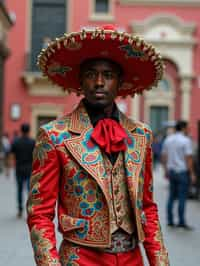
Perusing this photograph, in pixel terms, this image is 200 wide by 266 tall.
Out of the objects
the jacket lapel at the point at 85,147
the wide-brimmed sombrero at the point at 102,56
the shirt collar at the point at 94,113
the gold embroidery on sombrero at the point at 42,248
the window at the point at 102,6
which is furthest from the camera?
the window at the point at 102,6

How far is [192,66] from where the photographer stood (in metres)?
28.9

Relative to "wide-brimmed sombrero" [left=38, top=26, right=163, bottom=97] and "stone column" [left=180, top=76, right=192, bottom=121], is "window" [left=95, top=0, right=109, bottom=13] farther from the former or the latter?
"wide-brimmed sombrero" [left=38, top=26, right=163, bottom=97]

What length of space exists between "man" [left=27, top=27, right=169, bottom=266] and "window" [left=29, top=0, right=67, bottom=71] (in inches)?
1055

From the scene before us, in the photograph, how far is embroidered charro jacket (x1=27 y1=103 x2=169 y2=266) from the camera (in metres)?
2.44

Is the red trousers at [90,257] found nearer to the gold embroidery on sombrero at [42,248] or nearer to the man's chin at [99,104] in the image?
the gold embroidery on sombrero at [42,248]

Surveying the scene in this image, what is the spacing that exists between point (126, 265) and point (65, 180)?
0.45m

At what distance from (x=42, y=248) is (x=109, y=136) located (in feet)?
1.86

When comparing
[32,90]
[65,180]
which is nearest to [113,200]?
[65,180]

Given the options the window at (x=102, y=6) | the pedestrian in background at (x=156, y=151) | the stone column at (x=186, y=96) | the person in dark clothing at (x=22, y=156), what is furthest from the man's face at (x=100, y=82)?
the window at (x=102, y=6)

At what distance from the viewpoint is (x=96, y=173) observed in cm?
245

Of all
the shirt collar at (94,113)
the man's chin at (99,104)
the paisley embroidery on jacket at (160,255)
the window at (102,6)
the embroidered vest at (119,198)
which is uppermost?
the window at (102,6)

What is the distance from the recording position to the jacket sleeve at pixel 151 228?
2.58m

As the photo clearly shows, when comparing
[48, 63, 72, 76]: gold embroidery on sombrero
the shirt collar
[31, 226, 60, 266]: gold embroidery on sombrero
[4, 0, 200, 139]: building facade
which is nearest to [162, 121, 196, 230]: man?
[48, 63, 72, 76]: gold embroidery on sombrero

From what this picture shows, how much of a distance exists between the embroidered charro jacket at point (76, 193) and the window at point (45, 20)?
26.9m
